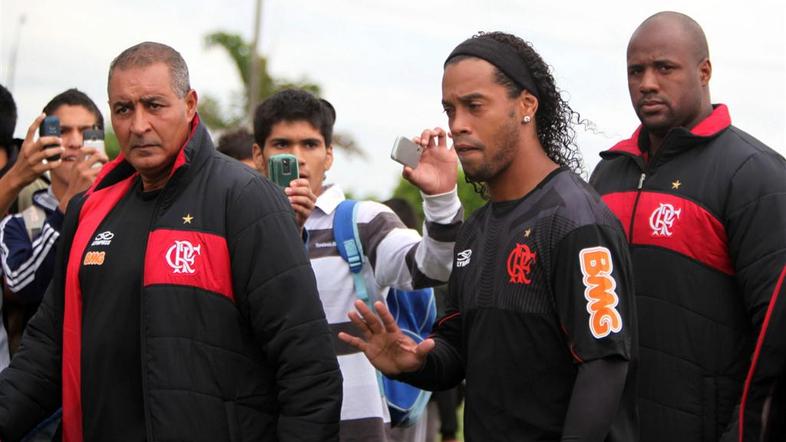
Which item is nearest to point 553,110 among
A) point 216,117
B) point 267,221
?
point 267,221

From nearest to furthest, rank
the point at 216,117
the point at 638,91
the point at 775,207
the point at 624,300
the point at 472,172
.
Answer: the point at 624,300, the point at 472,172, the point at 775,207, the point at 638,91, the point at 216,117

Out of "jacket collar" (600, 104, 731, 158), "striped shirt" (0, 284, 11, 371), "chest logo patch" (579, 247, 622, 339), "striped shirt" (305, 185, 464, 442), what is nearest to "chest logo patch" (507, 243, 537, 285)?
"chest logo patch" (579, 247, 622, 339)

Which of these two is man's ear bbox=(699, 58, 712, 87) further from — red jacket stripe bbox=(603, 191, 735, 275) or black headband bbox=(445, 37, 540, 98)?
black headband bbox=(445, 37, 540, 98)

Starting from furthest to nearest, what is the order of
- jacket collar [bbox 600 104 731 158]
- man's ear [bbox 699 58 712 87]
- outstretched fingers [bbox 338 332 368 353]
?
man's ear [bbox 699 58 712 87] → jacket collar [bbox 600 104 731 158] → outstretched fingers [bbox 338 332 368 353]

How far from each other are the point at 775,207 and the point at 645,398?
867 millimetres

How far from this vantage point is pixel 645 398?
4645 millimetres

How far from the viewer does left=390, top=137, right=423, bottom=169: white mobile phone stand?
4906 mm

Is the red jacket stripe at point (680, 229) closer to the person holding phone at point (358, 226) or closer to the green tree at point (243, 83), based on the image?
the person holding phone at point (358, 226)

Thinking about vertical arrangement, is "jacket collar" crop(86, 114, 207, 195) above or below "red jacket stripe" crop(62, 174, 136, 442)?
above

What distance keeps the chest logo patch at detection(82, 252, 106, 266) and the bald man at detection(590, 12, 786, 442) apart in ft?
6.54

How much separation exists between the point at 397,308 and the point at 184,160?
5.99ft

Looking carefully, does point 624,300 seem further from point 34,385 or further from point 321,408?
point 34,385

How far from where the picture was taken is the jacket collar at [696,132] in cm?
471

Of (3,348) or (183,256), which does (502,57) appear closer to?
(183,256)
